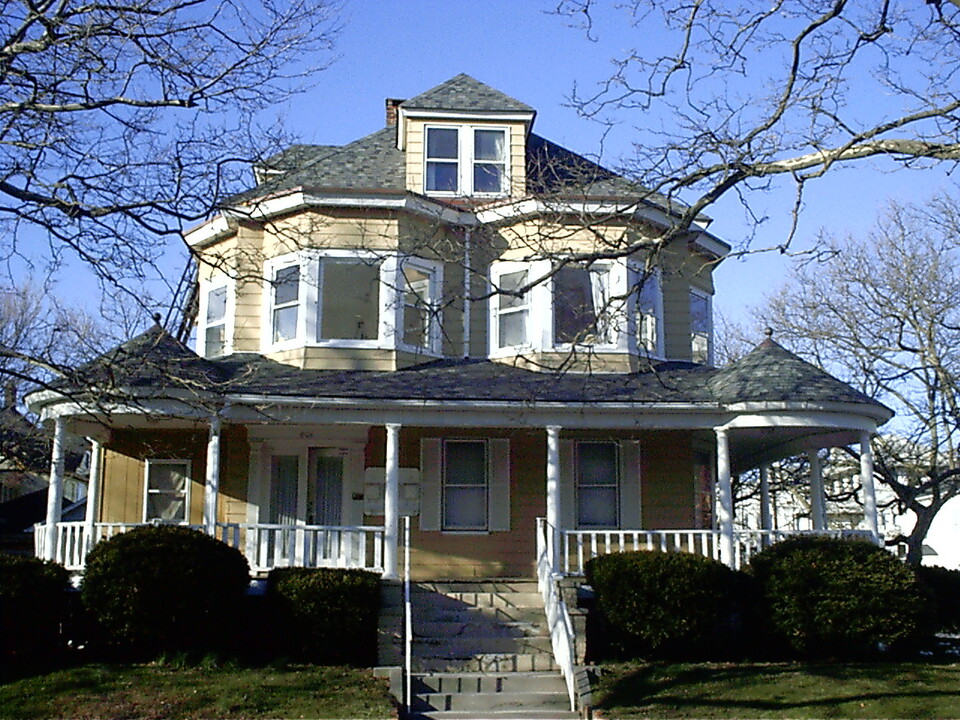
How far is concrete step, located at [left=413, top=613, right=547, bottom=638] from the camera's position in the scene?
14.6 m

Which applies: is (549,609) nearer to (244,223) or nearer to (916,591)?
(916,591)

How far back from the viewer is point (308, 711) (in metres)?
11.4

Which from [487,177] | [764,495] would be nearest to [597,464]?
[764,495]

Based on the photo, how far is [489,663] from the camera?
1370 cm

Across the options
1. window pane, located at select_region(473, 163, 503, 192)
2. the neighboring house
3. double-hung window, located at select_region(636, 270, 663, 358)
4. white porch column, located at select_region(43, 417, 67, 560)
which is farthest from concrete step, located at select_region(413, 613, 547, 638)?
window pane, located at select_region(473, 163, 503, 192)

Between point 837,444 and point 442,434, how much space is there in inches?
257

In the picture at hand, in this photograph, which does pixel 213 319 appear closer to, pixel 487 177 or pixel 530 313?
pixel 487 177

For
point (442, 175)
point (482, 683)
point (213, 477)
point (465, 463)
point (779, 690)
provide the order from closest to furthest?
point (779, 690), point (482, 683), point (213, 477), point (465, 463), point (442, 175)

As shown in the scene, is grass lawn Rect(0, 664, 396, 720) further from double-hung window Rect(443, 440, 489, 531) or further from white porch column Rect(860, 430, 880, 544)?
white porch column Rect(860, 430, 880, 544)

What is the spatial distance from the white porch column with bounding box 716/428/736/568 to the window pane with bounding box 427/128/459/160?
22.9ft

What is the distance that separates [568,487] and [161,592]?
7138 mm

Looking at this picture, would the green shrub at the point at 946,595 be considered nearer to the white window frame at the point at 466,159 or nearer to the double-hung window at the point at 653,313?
the double-hung window at the point at 653,313

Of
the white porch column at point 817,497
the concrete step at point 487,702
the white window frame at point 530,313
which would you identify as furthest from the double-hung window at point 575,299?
the concrete step at point 487,702

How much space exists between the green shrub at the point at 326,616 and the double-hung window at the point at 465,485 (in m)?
3.66
